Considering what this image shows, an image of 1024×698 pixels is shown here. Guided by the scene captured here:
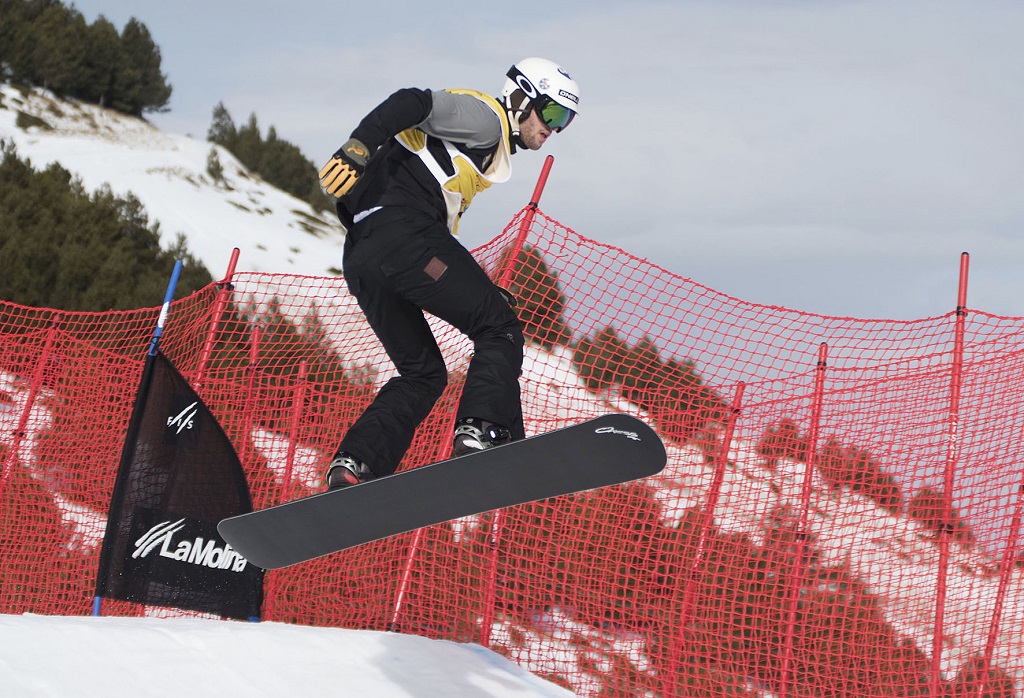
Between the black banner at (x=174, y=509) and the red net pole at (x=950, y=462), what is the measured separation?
350cm

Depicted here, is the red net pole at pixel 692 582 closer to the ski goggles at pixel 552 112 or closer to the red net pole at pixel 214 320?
the ski goggles at pixel 552 112

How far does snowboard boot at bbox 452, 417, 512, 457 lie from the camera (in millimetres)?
3211

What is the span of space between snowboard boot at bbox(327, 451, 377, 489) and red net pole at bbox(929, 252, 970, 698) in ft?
9.69

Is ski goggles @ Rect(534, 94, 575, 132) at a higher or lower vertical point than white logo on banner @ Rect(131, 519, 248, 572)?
higher

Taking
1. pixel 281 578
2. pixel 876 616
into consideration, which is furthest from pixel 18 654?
pixel 876 616

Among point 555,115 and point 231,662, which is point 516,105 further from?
point 231,662

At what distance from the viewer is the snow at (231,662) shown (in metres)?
3.67

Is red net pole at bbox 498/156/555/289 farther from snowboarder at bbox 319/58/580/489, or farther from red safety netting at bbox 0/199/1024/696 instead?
snowboarder at bbox 319/58/580/489

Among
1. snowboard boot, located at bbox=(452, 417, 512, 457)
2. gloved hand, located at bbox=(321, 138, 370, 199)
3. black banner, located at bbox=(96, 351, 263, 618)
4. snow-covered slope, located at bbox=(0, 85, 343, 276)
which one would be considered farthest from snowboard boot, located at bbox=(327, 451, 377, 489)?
snow-covered slope, located at bbox=(0, 85, 343, 276)

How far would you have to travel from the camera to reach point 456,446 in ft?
10.6

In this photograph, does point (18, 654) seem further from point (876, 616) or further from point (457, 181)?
point (876, 616)

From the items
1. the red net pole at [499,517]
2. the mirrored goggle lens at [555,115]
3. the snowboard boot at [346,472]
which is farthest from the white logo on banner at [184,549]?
the mirrored goggle lens at [555,115]

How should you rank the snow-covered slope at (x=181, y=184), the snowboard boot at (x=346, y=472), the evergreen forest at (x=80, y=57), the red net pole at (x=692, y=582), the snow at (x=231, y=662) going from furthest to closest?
1. the evergreen forest at (x=80, y=57)
2. the snow-covered slope at (x=181, y=184)
3. the red net pole at (x=692, y=582)
4. the snow at (x=231, y=662)
5. the snowboard boot at (x=346, y=472)

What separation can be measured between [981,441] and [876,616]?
1676mm
